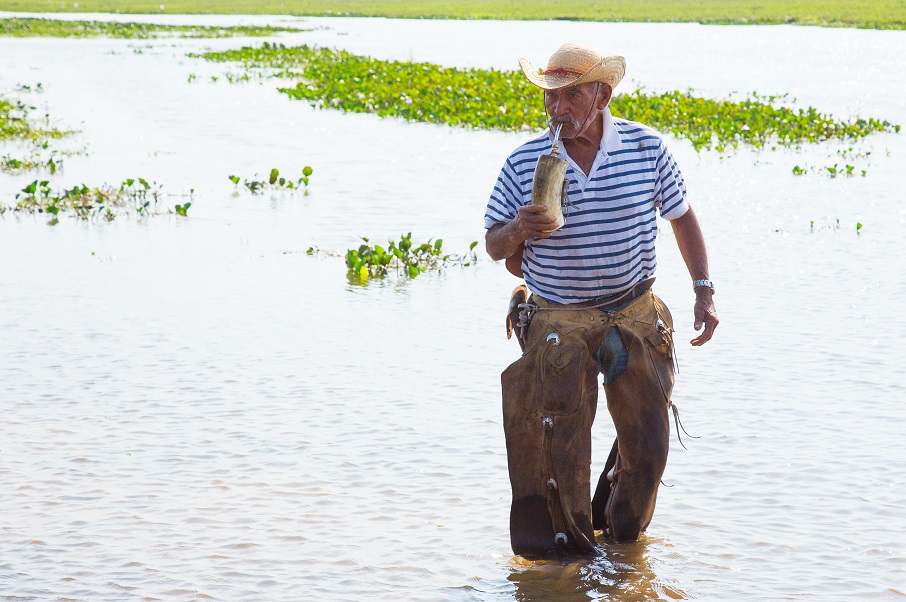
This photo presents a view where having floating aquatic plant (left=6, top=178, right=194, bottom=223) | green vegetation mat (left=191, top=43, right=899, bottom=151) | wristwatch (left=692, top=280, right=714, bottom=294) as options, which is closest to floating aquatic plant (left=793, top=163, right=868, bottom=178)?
green vegetation mat (left=191, top=43, right=899, bottom=151)

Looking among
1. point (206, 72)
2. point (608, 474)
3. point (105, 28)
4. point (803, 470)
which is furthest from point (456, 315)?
point (105, 28)

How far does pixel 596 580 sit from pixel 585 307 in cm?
101

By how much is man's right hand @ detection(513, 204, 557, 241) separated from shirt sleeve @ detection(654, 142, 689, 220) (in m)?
0.56

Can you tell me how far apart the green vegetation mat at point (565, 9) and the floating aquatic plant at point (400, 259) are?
43.8 m

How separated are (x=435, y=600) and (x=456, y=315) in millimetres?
4398

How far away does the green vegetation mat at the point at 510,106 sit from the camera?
18531mm

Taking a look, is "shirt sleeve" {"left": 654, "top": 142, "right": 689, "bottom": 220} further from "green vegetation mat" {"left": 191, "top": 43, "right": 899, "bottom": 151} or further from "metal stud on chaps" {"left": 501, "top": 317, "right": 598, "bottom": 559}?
"green vegetation mat" {"left": 191, "top": 43, "right": 899, "bottom": 151}

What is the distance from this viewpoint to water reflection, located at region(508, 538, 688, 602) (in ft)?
14.4

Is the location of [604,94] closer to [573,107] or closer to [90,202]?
[573,107]

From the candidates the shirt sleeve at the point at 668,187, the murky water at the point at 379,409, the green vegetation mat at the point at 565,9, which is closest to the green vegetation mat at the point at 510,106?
the murky water at the point at 379,409

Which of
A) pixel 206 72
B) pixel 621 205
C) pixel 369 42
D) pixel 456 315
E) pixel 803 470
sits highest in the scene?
pixel 369 42

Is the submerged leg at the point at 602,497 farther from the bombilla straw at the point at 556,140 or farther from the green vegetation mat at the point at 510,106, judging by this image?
the green vegetation mat at the point at 510,106

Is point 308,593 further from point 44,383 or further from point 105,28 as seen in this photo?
point 105,28

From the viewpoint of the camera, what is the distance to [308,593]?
446 centimetres
